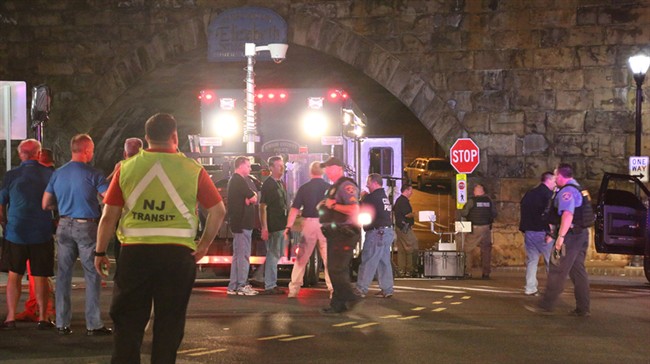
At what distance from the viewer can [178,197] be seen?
7.70 metres

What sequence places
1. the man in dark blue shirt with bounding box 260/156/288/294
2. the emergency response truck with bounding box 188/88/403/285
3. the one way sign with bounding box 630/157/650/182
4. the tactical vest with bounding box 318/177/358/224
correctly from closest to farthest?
the tactical vest with bounding box 318/177/358/224
the man in dark blue shirt with bounding box 260/156/288/294
the emergency response truck with bounding box 188/88/403/285
the one way sign with bounding box 630/157/650/182

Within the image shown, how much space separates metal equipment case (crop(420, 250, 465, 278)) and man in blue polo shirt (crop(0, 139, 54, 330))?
10.0m

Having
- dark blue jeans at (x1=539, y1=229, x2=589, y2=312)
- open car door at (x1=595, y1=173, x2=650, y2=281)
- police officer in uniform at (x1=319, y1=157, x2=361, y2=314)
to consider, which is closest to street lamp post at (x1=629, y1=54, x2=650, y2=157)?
open car door at (x1=595, y1=173, x2=650, y2=281)

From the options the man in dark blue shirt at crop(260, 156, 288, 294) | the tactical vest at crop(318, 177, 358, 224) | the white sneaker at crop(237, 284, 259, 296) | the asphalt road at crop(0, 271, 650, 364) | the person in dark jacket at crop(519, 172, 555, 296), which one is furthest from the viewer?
the person in dark jacket at crop(519, 172, 555, 296)

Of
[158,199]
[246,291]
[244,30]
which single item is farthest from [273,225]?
[244,30]

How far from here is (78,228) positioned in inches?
447

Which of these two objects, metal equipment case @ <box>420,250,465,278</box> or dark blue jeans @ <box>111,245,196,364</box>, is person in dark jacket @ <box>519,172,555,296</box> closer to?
metal equipment case @ <box>420,250,465,278</box>

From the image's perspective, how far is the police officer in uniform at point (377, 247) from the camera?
1577 centimetres

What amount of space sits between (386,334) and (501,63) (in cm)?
1459

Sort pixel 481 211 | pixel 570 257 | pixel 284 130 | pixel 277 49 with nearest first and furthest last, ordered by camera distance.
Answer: pixel 570 257 < pixel 284 130 < pixel 277 49 < pixel 481 211

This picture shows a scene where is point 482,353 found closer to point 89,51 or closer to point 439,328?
point 439,328

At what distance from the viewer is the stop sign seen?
82.5 ft

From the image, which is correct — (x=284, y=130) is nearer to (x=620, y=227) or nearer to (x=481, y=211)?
(x=481, y=211)

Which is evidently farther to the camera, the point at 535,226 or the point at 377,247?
the point at 535,226
